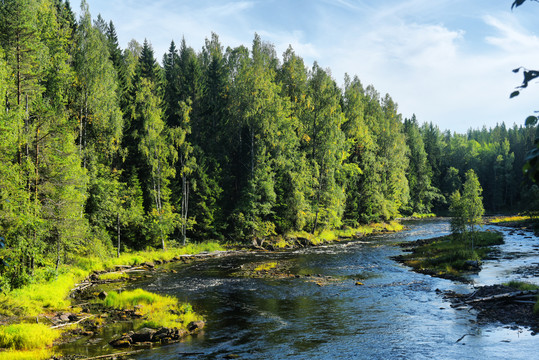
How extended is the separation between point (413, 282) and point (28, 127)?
95.4ft

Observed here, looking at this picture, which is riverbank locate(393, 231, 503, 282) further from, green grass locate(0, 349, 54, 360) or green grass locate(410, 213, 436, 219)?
green grass locate(410, 213, 436, 219)

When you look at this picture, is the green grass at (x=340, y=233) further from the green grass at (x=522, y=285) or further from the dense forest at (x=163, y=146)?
the green grass at (x=522, y=285)

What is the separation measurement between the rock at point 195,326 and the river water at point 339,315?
1.27 feet

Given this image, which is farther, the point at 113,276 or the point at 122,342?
the point at 113,276

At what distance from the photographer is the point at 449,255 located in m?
35.9

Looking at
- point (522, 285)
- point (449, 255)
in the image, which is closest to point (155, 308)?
point (522, 285)

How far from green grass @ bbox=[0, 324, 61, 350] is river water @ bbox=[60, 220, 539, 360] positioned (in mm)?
4645

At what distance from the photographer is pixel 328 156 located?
5925 cm

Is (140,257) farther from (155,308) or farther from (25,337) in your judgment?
(25,337)

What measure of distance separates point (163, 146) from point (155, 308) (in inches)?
1074

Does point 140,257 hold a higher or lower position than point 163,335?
higher

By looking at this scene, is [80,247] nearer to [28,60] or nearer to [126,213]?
[126,213]

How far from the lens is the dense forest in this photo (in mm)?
23828

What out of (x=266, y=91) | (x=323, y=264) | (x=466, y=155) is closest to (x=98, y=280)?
(x=323, y=264)
